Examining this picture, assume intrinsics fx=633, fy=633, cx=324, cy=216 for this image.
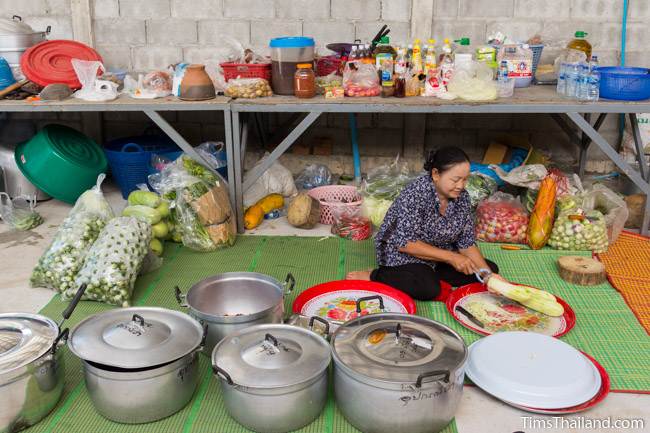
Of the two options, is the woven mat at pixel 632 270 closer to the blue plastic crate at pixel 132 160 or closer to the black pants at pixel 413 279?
the black pants at pixel 413 279

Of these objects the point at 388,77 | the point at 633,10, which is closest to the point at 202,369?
the point at 388,77

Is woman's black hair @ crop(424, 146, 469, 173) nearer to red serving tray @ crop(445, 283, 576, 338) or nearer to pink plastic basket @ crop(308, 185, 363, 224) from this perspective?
red serving tray @ crop(445, 283, 576, 338)

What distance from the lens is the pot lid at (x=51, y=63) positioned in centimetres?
486

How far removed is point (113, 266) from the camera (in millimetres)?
3480

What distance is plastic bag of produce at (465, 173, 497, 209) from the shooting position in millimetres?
4746

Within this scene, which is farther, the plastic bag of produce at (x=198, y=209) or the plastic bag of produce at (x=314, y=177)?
the plastic bag of produce at (x=314, y=177)

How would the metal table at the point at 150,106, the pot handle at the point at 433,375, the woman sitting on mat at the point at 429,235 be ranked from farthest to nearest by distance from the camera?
the metal table at the point at 150,106 < the woman sitting on mat at the point at 429,235 < the pot handle at the point at 433,375

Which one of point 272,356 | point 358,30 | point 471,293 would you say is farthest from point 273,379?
point 358,30

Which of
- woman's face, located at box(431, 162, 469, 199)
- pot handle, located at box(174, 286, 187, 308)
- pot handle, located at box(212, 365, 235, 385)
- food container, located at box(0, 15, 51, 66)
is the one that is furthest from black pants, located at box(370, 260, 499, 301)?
food container, located at box(0, 15, 51, 66)

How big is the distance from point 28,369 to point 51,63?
129 inches

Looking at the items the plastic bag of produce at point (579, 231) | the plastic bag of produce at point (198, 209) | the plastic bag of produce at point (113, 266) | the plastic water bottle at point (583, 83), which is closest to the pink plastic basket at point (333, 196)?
the plastic bag of produce at point (198, 209)

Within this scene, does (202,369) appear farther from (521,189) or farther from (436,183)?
(521,189)

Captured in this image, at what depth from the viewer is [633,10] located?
17.3 feet

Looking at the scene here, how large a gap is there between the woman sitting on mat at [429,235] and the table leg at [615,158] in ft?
4.20
